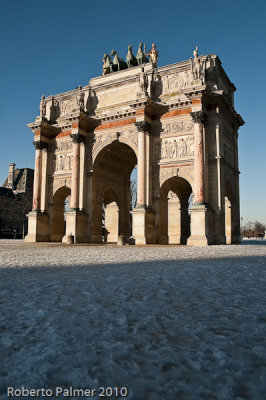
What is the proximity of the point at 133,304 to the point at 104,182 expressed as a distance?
2427cm

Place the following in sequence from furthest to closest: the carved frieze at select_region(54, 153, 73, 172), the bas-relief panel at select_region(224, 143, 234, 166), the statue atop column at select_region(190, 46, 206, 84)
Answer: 1. the carved frieze at select_region(54, 153, 73, 172)
2. the bas-relief panel at select_region(224, 143, 234, 166)
3. the statue atop column at select_region(190, 46, 206, 84)

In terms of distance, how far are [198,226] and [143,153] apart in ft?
21.5

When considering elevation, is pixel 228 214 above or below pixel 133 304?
above

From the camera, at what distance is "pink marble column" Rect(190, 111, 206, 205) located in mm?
21156

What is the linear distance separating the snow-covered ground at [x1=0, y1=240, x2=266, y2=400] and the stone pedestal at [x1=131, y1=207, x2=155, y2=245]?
16.8m

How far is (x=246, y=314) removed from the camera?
11.2 feet

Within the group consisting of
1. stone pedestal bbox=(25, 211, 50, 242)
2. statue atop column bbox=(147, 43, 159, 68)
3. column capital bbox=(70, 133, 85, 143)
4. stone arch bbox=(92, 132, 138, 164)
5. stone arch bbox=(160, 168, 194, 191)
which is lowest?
stone pedestal bbox=(25, 211, 50, 242)

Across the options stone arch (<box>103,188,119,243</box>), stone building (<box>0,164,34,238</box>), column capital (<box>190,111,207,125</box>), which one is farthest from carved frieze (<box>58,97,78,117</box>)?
stone building (<box>0,164,34,238</box>)

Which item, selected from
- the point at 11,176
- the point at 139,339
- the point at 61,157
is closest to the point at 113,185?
the point at 61,157

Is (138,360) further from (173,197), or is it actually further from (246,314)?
(173,197)

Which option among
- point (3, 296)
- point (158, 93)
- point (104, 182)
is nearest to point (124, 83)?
point (158, 93)

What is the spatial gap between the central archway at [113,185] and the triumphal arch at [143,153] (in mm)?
89

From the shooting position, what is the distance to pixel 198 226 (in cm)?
2055

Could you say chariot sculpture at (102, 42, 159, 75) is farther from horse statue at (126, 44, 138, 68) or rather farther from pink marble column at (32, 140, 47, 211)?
pink marble column at (32, 140, 47, 211)
